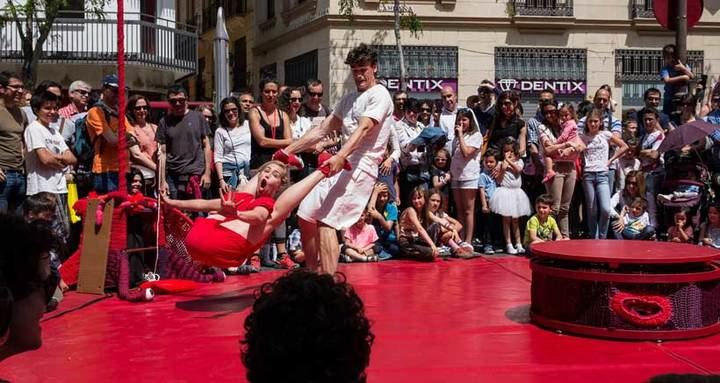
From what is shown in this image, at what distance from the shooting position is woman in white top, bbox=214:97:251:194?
8.09 m

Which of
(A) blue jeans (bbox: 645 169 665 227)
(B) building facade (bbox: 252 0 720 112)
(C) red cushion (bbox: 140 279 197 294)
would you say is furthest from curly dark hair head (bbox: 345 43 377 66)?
(B) building facade (bbox: 252 0 720 112)

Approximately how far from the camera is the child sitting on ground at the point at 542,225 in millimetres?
8953

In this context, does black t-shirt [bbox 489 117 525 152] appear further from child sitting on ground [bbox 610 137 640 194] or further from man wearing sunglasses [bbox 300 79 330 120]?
man wearing sunglasses [bbox 300 79 330 120]

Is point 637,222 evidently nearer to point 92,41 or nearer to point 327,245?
point 327,245

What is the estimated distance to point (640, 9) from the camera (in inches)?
920

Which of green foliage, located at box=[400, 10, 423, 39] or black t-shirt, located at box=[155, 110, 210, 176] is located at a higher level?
green foliage, located at box=[400, 10, 423, 39]

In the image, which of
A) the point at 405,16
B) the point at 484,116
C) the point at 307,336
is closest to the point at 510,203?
the point at 484,116

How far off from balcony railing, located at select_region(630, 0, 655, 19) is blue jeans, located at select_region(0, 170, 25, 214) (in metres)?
19.5

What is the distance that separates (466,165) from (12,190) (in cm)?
445

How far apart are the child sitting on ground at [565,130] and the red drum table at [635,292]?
406 cm

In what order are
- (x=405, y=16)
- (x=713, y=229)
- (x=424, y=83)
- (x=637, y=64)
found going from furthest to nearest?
(x=637, y=64), (x=424, y=83), (x=405, y=16), (x=713, y=229)

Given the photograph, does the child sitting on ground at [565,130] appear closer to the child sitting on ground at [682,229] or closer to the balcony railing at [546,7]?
the child sitting on ground at [682,229]

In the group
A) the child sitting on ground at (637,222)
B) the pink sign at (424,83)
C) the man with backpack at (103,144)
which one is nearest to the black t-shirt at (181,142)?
the man with backpack at (103,144)

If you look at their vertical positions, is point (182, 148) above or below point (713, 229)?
above
